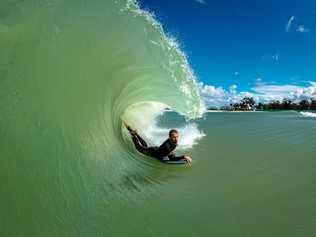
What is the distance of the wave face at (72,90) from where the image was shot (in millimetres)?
5047

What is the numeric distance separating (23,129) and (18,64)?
4.14ft

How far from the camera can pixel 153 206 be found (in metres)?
5.50

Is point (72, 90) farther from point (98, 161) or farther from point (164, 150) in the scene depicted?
point (164, 150)

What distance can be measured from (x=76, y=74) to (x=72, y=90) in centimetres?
44

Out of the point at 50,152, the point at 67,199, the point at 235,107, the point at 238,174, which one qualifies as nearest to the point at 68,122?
the point at 50,152

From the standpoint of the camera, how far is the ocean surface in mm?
4605

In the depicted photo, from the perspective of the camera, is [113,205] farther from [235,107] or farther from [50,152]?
[235,107]

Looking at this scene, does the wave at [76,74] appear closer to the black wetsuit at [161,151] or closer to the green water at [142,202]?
the green water at [142,202]

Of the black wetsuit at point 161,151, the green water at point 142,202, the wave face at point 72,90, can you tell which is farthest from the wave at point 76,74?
the black wetsuit at point 161,151

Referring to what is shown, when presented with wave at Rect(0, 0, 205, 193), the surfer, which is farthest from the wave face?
the surfer

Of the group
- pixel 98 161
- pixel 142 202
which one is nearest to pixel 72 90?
pixel 98 161

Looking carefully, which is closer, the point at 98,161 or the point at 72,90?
the point at 98,161

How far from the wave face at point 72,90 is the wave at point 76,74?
0.02 meters

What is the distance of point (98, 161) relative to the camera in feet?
21.3
